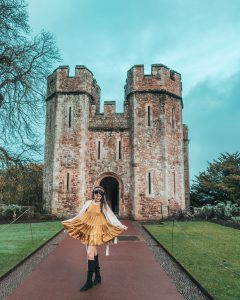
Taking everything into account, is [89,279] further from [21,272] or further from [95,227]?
[21,272]

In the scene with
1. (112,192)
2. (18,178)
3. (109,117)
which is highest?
(109,117)

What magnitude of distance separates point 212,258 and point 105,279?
9.60 ft

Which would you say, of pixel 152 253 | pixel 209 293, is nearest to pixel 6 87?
pixel 152 253

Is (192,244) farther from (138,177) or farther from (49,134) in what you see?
(49,134)

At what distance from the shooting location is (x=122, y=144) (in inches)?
851

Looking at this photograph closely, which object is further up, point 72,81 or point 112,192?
point 72,81

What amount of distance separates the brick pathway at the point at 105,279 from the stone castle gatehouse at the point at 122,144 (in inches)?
454

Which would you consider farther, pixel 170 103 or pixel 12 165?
pixel 170 103

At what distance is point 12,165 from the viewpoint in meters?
8.68

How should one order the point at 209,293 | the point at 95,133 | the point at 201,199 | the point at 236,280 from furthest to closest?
the point at 201,199 < the point at 95,133 < the point at 236,280 < the point at 209,293

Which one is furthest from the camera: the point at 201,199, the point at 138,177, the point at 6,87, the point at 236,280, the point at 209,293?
the point at 201,199

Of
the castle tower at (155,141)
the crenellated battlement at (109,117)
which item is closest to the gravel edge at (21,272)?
the castle tower at (155,141)

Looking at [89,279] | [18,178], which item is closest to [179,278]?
[89,279]

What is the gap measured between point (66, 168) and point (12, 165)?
39.6 ft
